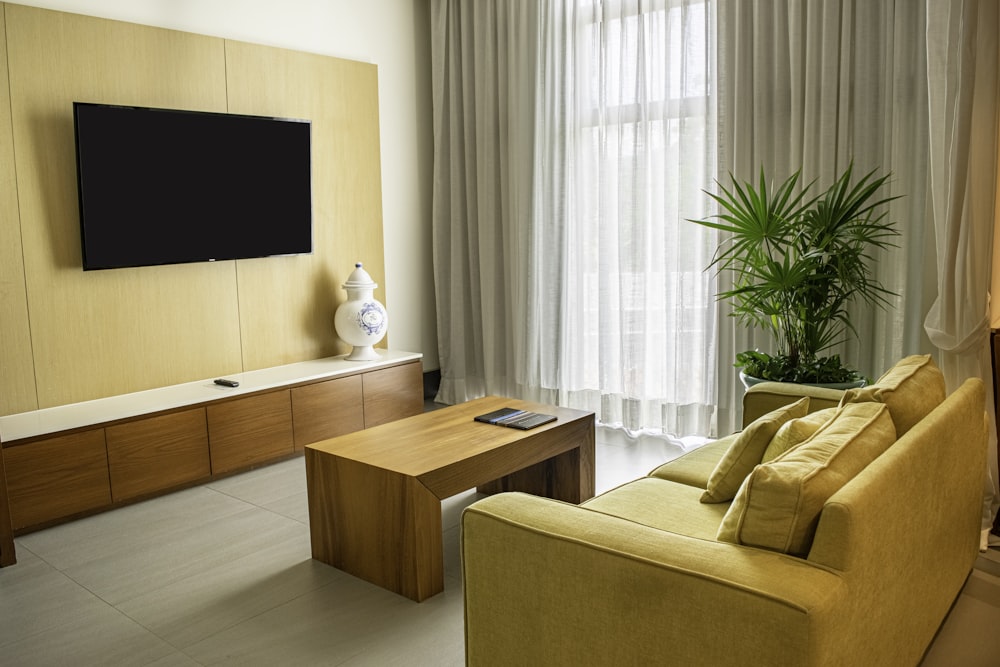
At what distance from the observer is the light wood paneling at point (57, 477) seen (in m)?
3.36

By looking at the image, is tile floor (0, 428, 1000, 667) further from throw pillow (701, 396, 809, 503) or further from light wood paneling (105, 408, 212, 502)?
throw pillow (701, 396, 809, 503)

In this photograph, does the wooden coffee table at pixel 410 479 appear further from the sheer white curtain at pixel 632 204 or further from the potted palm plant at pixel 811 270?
the sheer white curtain at pixel 632 204

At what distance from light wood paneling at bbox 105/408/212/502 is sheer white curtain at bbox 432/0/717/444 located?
1.98 metres

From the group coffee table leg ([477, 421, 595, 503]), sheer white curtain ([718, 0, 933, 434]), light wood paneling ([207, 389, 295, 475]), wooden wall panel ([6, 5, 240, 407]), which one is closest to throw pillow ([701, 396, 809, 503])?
coffee table leg ([477, 421, 595, 503])

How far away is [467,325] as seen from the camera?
5547mm

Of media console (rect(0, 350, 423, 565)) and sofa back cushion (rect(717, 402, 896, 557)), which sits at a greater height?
sofa back cushion (rect(717, 402, 896, 557))

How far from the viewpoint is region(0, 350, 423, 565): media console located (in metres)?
3.40

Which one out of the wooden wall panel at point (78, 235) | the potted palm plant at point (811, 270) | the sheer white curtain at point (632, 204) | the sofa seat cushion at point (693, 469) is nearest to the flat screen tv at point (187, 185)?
the wooden wall panel at point (78, 235)

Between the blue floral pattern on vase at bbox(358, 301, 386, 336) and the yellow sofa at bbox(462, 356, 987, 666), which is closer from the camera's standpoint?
the yellow sofa at bbox(462, 356, 987, 666)

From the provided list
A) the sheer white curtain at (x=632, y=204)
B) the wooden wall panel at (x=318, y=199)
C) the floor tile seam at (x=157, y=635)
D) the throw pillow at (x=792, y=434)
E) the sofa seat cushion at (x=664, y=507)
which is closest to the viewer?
the throw pillow at (x=792, y=434)

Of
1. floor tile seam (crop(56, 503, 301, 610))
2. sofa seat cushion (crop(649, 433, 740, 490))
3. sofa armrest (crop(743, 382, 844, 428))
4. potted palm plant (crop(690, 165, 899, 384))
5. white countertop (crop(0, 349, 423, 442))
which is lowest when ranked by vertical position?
floor tile seam (crop(56, 503, 301, 610))

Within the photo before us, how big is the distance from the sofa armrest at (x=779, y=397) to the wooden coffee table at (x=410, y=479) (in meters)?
0.69

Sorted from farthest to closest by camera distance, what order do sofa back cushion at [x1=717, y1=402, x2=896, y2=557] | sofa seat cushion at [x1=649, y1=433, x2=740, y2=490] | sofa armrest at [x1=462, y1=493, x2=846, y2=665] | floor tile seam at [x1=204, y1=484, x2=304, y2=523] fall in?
floor tile seam at [x1=204, y1=484, x2=304, y2=523] < sofa seat cushion at [x1=649, y1=433, x2=740, y2=490] < sofa back cushion at [x1=717, y1=402, x2=896, y2=557] < sofa armrest at [x1=462, y1=493, x2=846, y2=665]

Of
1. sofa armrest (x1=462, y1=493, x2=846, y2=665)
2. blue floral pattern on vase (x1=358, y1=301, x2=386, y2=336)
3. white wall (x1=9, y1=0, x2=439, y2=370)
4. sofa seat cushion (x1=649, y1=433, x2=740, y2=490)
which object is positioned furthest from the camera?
blue floral pattern on vase (x1=358, y1=301, x2=386, y2=336)
